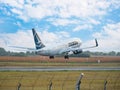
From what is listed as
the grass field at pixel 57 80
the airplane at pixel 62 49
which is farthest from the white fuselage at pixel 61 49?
the grass field at pixel 57 80

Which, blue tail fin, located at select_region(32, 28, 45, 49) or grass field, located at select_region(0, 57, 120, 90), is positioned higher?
blue tail fin, located at select_region(32, 28, 45, 49)

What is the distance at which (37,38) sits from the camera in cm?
11138

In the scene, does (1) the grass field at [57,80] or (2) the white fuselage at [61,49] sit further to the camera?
(2) the white fuselage at [61,49]

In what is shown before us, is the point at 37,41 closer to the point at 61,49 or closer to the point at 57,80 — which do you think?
the point at 61,49

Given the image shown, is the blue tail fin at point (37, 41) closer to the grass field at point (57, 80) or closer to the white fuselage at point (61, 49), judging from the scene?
the white fuselage at point (61, 49)

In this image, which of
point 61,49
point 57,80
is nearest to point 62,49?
point 61,49

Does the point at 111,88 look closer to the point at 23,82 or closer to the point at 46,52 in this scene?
the point at 23,82

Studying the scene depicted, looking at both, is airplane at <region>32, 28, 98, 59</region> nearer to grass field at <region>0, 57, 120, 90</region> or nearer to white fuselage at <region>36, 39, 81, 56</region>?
white fuselage at <region>36, 39, 81, 56</region>

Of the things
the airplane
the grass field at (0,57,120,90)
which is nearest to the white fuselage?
the airplane

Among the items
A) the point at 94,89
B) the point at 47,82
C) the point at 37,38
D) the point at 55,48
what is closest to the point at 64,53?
the point at 55,48

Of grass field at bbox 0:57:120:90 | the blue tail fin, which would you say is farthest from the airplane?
grass field at bbox 0:57:120:90

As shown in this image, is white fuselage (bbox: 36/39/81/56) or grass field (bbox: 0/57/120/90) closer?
grass field (bbox: 0/57/120/90)

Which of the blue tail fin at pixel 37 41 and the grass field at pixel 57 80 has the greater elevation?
the blue tail fin at pixel 37 41

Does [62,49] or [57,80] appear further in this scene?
[62,49]
